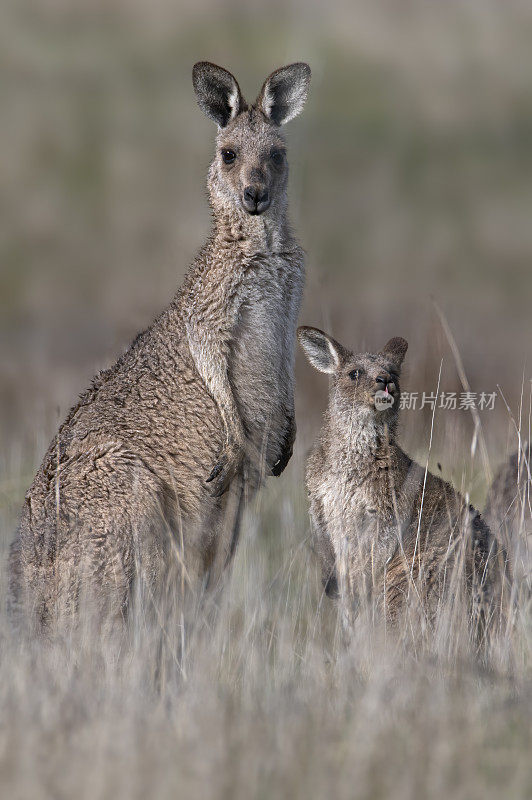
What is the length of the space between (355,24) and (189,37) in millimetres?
4750

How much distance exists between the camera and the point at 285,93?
249 inches

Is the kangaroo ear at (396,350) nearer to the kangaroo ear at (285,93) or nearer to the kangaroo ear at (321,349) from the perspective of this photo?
the kangaroo ear at (321,349)

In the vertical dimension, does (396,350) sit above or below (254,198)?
below

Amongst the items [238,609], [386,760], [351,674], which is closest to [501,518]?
[238,609]

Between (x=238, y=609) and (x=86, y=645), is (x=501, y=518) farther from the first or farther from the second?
(x=86, y=645)

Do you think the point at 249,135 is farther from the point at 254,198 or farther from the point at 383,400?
the point at 383,400

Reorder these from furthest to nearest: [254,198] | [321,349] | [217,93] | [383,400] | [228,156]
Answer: [321,349] < [217,93] < [228,156] < [383,400] < [254,198]

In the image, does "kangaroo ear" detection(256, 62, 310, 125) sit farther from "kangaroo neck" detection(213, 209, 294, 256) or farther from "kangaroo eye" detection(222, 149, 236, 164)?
"kangaroo neck" detection(213, 209, 294, 256)

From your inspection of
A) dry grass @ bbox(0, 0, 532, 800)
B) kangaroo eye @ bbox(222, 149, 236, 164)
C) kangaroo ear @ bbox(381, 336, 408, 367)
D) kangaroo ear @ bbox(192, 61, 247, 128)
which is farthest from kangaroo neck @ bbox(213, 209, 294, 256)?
dry grass @ bbox(0, 0, 532, 800)

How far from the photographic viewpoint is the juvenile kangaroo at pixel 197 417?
17.6 feet

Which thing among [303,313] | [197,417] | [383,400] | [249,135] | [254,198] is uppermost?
[303,313]

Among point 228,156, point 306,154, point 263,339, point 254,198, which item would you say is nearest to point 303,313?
point 228,156

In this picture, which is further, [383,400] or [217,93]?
[217,93]

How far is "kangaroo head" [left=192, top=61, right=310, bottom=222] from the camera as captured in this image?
19.6 ft
